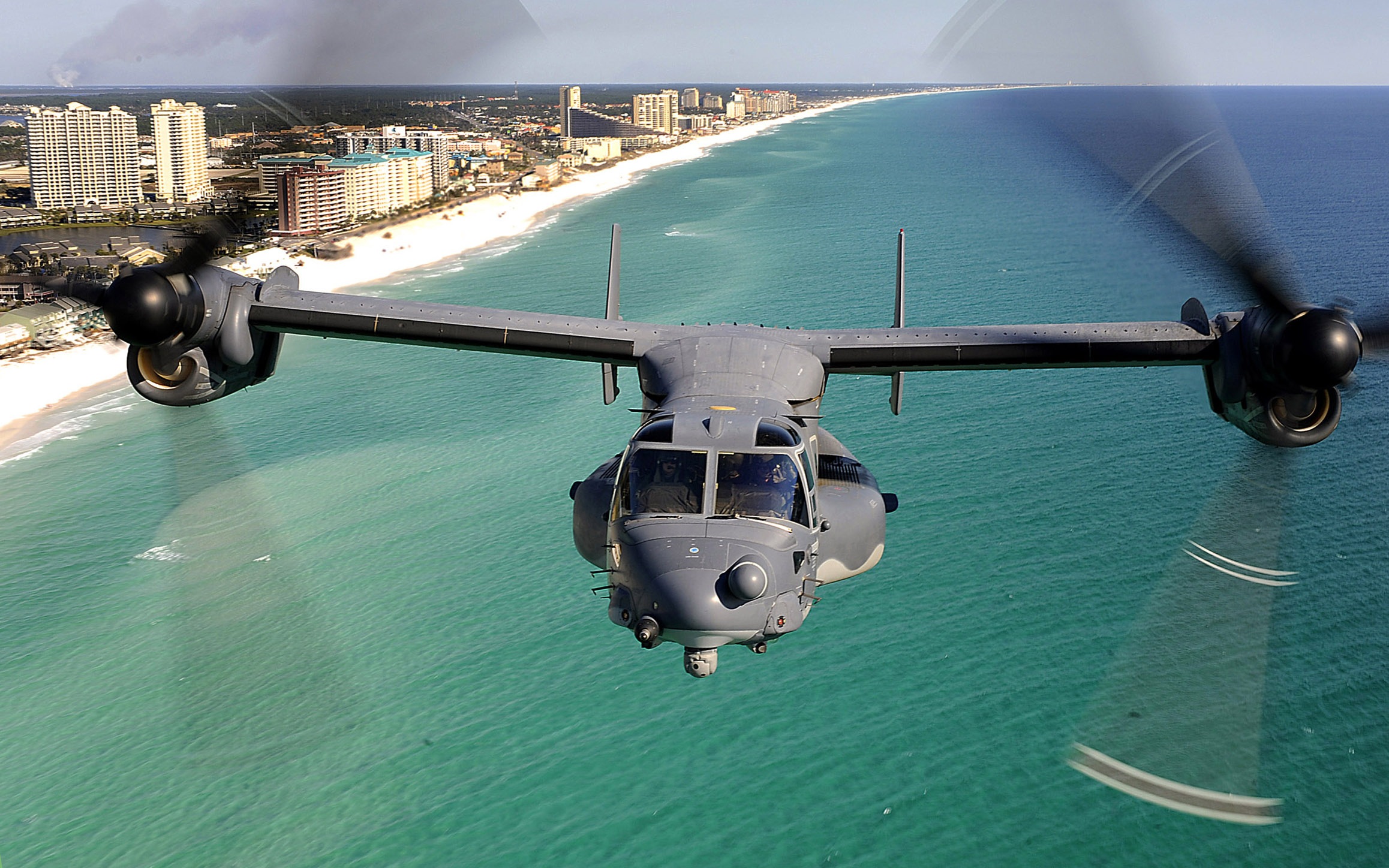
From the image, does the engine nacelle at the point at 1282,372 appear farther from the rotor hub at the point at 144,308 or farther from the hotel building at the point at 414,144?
the hotel building at the point at 414,144

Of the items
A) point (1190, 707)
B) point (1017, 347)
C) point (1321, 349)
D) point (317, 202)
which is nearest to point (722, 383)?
point (1017, 347)

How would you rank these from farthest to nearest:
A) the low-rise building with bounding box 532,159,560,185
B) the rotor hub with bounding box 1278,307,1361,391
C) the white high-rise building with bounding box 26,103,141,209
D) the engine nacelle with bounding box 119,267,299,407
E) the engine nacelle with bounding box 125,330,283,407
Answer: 1. the low-rise building with bounding box 532,159,560,185
2. the white high-rise building with bounding box 26,103,141,209
3. the engine nacelle with bounding box 125,330,283,407
4. the engine nacelle with bounding box 119,267,299,407
5. the rotor hub with bounding box 1278,307,1361,391

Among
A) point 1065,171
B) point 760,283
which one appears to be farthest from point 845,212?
point 760,283

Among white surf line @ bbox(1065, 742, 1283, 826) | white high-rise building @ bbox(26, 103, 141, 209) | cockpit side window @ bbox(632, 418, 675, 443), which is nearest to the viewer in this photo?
cockpit side window @ bbox(632, 418, 675, 443)

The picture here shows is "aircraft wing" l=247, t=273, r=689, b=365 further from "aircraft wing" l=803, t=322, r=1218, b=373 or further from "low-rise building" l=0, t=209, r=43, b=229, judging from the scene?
"low-rise building" l=0, t=209, r=43, b=229

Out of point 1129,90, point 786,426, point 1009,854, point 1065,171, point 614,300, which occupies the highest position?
point 1065,171

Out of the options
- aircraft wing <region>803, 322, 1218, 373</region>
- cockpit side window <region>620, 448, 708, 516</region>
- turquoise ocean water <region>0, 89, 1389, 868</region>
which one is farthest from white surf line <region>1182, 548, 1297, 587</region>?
cockpit side window <region>620, 448, 708, 516</region>

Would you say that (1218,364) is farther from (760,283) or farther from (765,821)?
(760,283)
